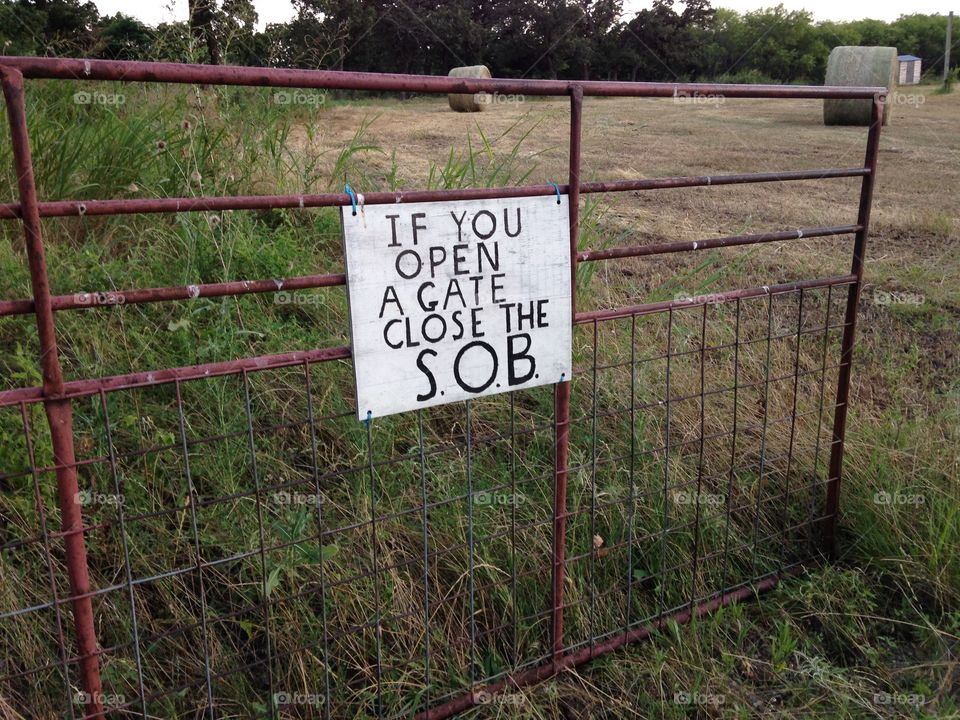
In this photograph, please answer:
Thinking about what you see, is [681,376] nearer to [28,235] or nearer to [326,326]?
[326,326]

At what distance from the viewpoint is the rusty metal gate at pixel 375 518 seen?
2.18 meters

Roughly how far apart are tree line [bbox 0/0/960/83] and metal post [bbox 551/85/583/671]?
9.77ft

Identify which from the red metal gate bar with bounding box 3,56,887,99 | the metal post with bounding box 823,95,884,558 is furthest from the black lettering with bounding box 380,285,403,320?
the metal post with bounding box 823,95,884,558

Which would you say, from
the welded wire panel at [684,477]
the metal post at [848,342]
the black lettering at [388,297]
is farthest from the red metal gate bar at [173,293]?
the metal post at [848,342]

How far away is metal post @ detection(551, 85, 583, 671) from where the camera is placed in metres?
2.54

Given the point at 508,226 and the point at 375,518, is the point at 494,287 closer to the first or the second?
the point at 508,226

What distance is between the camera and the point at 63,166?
4.43 meters

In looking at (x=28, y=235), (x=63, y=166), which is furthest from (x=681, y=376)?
(x=63, y=166)

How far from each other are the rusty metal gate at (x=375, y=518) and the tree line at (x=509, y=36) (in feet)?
8.53

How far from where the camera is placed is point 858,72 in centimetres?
1576

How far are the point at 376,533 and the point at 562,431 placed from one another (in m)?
0.78

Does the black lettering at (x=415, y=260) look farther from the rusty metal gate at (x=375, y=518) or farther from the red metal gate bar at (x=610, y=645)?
the red metal gate bar at (x=610, y=645)

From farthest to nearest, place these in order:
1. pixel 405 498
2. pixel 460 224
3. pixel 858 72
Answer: pixel 858 72
pixel 405 498
pixel 460 224

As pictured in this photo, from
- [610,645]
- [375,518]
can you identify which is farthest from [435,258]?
[610,645]
